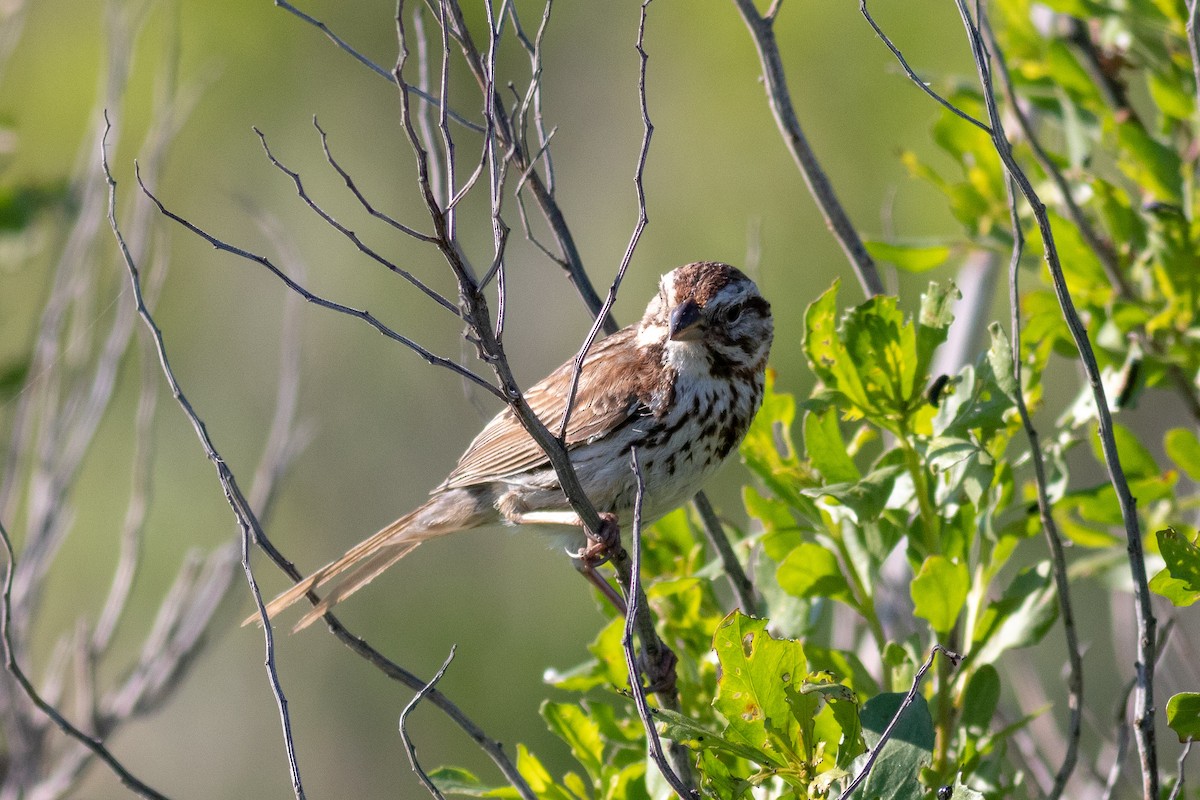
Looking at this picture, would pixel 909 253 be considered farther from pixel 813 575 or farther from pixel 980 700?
pixel 980 700

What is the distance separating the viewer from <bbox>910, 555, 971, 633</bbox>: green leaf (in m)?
2.70

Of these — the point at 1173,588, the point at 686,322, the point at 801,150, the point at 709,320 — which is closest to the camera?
the point at 1173,588

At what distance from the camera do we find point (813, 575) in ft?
9.44

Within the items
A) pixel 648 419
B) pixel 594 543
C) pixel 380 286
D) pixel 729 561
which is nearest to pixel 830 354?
pixel 729 561

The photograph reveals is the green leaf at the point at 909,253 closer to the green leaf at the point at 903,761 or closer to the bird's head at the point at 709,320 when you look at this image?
the bird's head at the point at 709,320

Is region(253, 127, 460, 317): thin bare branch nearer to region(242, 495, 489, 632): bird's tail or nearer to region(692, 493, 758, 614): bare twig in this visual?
region(692, 493, 758, 614): bare twig

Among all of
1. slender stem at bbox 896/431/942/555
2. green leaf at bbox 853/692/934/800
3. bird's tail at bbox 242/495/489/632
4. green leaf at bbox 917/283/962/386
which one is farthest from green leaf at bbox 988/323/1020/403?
bird's tail at bbox 242/495/489/632

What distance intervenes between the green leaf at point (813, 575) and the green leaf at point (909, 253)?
0.99 m

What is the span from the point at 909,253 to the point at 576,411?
1039mm

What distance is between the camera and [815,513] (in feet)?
9.67

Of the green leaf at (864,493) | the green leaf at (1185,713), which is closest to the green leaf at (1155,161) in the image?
the green leaf at (864,493)

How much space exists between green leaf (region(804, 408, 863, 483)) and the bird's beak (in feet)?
2.63

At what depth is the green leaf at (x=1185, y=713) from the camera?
7.66ft

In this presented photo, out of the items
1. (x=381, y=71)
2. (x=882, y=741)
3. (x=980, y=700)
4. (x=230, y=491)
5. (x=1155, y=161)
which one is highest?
(x=381, y=71)
